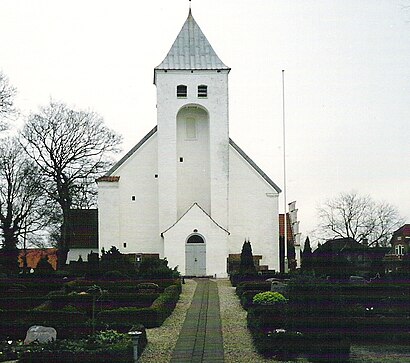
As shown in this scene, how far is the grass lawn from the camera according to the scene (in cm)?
1481

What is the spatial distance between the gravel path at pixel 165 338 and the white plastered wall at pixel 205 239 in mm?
15442

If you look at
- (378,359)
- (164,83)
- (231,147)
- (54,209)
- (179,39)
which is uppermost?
(179,39)

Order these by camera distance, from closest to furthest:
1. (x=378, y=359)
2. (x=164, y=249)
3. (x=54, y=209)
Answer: (x=378, y=359)
(x=164, y=249)
(x=54, y=209)

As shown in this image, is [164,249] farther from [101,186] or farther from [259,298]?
[259,298]

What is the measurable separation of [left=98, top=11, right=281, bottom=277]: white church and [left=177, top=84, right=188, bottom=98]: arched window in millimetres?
66

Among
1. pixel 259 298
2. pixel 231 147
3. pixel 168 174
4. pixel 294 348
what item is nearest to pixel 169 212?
pixel 168 174

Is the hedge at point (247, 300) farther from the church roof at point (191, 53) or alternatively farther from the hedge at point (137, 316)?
the church roof at point (191, 53)

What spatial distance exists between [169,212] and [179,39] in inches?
473

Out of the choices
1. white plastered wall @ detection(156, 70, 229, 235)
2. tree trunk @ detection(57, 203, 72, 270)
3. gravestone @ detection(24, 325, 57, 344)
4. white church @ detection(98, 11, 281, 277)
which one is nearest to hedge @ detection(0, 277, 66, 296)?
gravestone @ detection(24, 325, 57, 344)

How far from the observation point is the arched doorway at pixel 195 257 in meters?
42.0

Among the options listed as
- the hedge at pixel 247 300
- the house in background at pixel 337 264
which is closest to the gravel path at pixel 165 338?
the hedge at pixel 247 300

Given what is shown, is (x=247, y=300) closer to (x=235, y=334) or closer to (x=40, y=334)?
(x=235, y=334)

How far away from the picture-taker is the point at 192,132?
45.5 metres

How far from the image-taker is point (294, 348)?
15.0m
